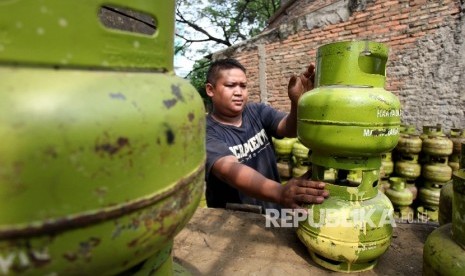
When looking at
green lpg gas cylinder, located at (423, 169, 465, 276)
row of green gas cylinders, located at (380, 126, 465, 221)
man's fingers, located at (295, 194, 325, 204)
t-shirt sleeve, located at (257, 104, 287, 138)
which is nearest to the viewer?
green lpg gas cylinder, located at (423, 169, 465, 276)

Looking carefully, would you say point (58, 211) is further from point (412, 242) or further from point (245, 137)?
point (245, 137)

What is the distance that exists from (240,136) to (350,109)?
1.19 meters

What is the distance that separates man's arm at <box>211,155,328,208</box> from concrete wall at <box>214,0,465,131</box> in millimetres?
4166

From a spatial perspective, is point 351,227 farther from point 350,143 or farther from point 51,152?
point 51,152

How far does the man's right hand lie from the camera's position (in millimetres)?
1320

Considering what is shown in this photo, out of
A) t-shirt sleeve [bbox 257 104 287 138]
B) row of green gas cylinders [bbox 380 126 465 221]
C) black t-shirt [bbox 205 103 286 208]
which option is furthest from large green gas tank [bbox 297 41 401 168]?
row of green gas cylinders [bbox 380 126 465 221]

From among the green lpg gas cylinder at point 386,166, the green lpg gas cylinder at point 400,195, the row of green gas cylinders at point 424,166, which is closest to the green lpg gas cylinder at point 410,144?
the row of green gas cylinders at point 424,166

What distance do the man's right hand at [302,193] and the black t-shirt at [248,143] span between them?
73 cm

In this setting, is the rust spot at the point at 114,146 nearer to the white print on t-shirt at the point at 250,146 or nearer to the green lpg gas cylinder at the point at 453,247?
the green lpg gas cylinder at the point at 453,247

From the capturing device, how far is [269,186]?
1539 millimetres

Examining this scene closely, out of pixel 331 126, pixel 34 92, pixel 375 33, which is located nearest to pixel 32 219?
pixel 34 92

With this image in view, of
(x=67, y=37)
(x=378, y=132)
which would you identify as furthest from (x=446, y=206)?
(x=67, y=37)

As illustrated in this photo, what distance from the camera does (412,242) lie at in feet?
5.13

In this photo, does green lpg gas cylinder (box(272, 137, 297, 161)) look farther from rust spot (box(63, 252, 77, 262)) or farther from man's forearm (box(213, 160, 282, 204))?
rust spot (box(63, 252, 77, 262))
